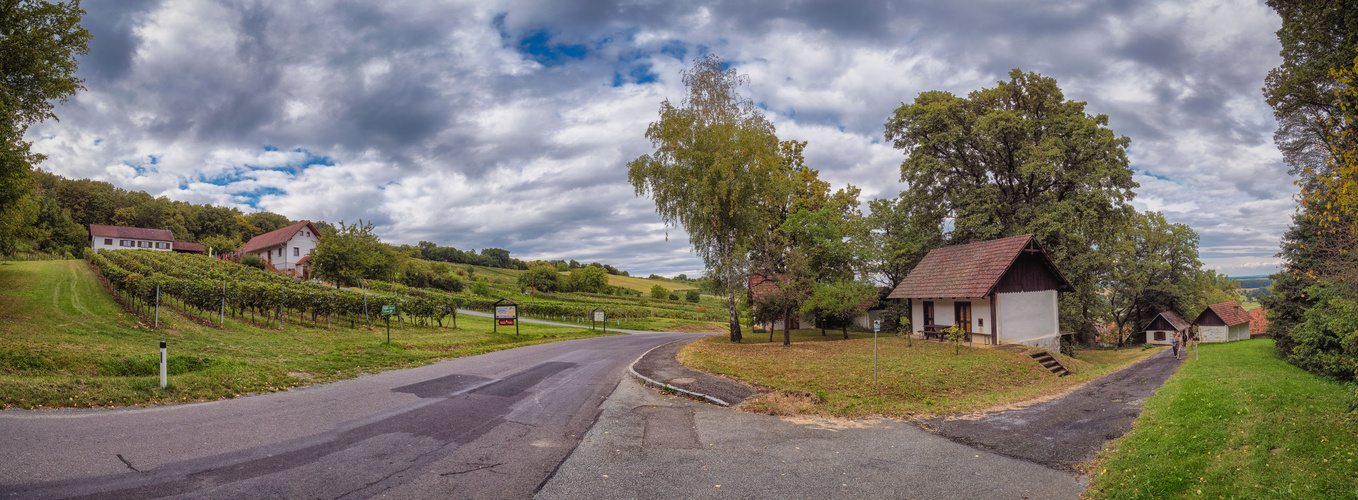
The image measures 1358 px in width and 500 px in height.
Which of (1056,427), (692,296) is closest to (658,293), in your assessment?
(692,296)

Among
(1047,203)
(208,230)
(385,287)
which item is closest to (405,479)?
(1047,203)

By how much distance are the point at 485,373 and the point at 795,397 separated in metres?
7.79

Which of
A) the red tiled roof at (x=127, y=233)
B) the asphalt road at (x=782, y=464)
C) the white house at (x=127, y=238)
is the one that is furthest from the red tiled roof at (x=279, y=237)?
the asphalt road at (x=782, y=464)

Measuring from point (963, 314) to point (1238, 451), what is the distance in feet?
61.8

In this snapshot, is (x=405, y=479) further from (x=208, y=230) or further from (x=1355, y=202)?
(x=208, y=230)

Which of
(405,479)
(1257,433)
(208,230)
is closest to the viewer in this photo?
(405,479)

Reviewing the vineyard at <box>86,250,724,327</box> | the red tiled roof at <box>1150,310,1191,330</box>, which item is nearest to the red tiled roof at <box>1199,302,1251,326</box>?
the red tiled roof at <box>1150,310,1191,330</box>

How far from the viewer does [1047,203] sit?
27891 mm

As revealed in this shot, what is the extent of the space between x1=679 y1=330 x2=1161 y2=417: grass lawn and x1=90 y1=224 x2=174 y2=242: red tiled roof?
85204mm

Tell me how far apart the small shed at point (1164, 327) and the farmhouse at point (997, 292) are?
39.2 m

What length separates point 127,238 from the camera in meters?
67.2

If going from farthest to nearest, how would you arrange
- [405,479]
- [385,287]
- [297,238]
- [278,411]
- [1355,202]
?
[297,238] < [385,287] < [278,411] < [1355,202] < [405,479]

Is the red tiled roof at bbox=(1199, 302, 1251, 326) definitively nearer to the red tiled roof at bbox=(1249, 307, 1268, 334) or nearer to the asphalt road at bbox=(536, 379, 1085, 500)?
the red tiled roof at bbox=(1249, 307, 1268, 334)

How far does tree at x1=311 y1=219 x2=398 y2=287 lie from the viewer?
118 ft
